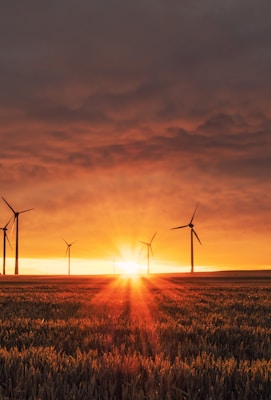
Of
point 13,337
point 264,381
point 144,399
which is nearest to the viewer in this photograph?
point 144,399

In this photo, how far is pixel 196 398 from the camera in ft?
18.2

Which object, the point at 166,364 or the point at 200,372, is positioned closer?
the point at 200,372

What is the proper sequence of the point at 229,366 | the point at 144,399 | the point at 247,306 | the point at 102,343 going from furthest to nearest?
the point at 247,306 → the point at 102,343 → the point at 229,366 → the point at 144,399

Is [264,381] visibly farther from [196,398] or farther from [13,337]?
[13,337]

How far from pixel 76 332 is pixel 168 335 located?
7.17 ft

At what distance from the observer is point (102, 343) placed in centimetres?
1020

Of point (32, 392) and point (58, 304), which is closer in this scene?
point (32, 392)

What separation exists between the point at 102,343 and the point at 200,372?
13.3 feet

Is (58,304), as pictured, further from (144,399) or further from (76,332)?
(144,399)

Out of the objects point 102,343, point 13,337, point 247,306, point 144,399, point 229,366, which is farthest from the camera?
point 247,306

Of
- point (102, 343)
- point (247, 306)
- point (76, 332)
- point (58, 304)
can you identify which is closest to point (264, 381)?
point (102, 343)

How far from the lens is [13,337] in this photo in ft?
38.6

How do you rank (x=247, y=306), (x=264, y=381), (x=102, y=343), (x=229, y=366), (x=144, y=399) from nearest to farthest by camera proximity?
(x=144, y=399), (x=264, y=381), (x=229, y=366), (x=102, y=343), (x=247, y=306)

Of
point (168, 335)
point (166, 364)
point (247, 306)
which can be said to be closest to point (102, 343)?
point (168, 335)
